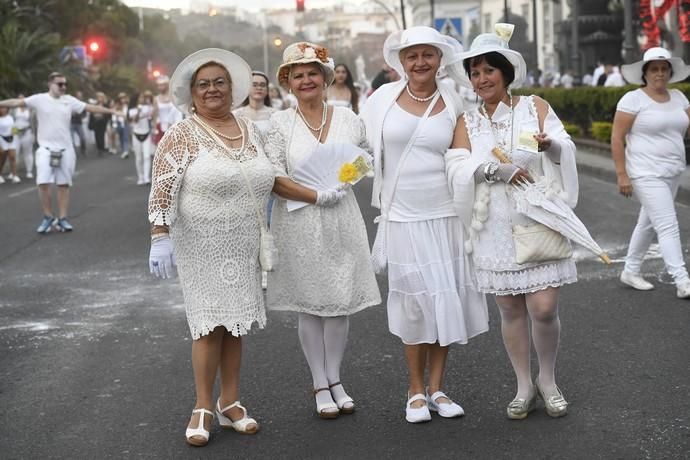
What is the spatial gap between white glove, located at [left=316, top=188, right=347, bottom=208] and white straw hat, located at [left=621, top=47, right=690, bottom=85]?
3395 mm

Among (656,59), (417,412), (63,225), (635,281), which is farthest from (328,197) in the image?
(63,225)

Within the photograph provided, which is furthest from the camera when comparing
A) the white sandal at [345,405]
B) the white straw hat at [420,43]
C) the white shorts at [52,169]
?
the white shorts at [52,169]

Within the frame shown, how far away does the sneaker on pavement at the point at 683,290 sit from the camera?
8305 millimetres

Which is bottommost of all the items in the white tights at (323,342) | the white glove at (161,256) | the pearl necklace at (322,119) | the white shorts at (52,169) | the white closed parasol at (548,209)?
the white tights at (323,342)

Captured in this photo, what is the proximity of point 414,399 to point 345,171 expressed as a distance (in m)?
1.16

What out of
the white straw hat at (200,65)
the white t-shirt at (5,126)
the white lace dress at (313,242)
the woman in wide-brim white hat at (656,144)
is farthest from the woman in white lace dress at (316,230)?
the white t-shirt at (5,126)

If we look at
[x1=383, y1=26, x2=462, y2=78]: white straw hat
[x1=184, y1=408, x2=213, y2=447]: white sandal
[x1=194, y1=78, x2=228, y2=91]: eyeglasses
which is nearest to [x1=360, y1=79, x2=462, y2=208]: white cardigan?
[x1=383, y1=26, x2=462, y2=78]: white straw hat

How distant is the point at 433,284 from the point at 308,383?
1173mm

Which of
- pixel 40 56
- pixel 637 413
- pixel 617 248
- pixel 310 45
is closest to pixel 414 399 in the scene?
pixel 637 413

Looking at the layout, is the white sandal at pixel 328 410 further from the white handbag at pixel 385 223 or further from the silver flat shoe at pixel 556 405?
the silver flat shoe at pixel 556 405

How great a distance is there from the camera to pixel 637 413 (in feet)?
18.3

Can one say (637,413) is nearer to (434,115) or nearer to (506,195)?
(506,195)

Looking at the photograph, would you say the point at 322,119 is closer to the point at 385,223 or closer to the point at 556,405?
the point at 385,223

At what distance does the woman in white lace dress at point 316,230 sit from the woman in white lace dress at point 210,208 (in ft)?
0.70
